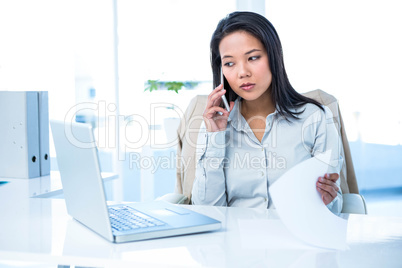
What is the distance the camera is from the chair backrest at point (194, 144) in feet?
6.02

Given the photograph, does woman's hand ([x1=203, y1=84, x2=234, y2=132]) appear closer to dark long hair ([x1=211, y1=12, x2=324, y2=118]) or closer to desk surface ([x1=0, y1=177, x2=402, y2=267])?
dark long hair ([x1=211, y1=12, x2=324, y2=118])

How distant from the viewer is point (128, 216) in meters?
1.13

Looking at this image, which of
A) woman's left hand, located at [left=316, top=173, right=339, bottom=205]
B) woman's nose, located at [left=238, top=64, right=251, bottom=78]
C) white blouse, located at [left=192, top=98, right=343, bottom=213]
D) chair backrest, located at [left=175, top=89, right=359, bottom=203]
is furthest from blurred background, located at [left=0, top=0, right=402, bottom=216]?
woman's left hand, located at [left=316, top=173, right=339, bottom=205]

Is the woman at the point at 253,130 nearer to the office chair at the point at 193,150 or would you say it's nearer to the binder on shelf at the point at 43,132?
the office chair at the point at 193,150

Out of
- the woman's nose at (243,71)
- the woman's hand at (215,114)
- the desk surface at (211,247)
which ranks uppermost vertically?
the woman's nose at (243,71)

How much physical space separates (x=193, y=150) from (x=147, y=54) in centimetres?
194

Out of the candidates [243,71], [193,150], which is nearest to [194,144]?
[193,150]

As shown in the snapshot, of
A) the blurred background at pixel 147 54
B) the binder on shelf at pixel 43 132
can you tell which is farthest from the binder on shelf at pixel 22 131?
the blurred background at pixel 147 54

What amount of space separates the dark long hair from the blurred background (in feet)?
5.75

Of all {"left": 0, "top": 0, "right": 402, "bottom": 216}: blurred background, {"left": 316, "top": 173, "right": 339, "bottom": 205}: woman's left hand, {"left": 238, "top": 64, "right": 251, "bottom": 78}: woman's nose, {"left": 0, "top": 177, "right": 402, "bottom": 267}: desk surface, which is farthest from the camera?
{"left": 0, "top": 0, "right": 402, "bottom": 216}: blurred background

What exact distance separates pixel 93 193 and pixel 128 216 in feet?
0.59

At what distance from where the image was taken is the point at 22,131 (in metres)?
1.85

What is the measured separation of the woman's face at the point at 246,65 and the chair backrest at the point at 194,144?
0.97 feet

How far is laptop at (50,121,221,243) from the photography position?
948 millimetres
